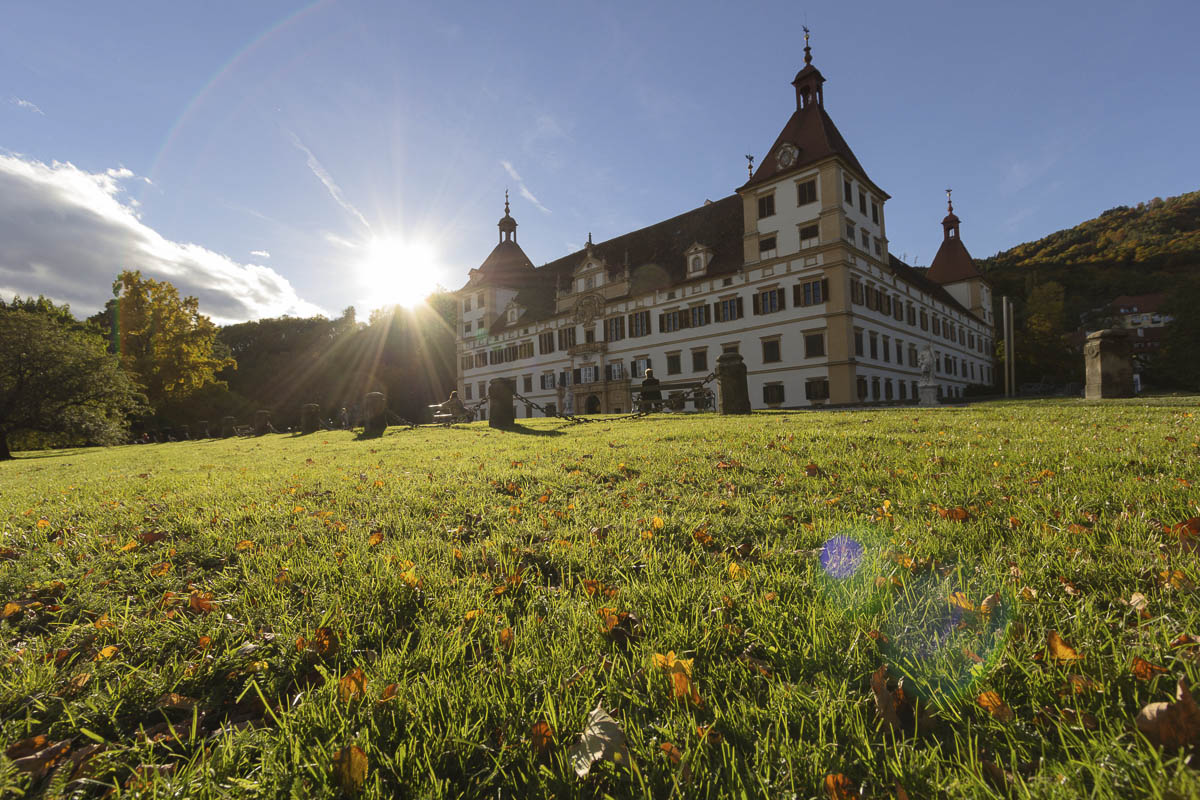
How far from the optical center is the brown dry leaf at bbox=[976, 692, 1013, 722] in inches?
55.8

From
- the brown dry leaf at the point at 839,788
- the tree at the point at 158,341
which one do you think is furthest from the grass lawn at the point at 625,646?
the tree at the point at 158,341

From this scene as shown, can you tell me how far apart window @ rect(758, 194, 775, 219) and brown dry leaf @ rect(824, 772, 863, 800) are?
33.4 m

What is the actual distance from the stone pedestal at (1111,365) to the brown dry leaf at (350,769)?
1848 cm

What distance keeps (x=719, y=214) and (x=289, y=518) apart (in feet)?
122

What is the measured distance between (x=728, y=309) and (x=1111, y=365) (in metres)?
20.0

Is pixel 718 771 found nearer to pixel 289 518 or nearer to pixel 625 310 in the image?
pixel 289 518

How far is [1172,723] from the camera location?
1.21m

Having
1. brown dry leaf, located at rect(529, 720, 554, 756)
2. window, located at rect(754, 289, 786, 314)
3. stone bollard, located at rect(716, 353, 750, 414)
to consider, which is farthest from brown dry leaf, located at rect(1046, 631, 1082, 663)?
window, located at rect(754, 289, 786, 314)

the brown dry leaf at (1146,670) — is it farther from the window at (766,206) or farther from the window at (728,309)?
the window at (766,206)

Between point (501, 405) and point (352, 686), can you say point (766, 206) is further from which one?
point (352, 686)

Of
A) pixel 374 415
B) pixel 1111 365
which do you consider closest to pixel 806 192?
pixel 1111 365

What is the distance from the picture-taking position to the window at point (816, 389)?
28812 millimetres

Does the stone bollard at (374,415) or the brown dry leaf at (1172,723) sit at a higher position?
the stone bollard at (374,415)

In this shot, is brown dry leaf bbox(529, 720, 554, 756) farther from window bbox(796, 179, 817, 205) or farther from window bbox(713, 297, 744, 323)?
window bbox(796, 179, 817, 205)
